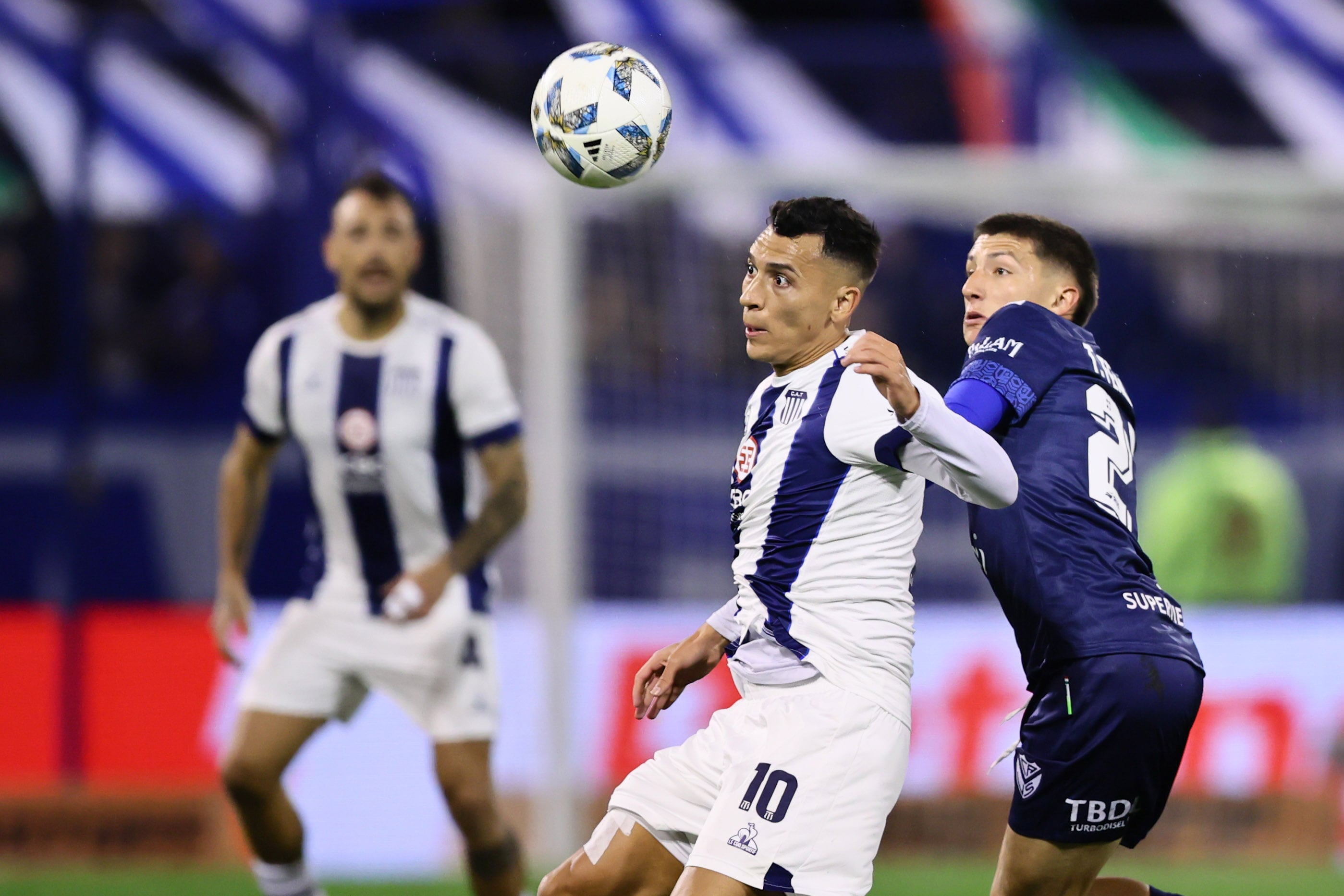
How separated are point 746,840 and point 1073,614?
0.95 metres

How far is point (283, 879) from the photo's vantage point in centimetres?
588

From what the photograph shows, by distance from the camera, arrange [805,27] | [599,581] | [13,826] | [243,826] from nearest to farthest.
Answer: [243,826] → [13,826] → [599,581] → [805,27]

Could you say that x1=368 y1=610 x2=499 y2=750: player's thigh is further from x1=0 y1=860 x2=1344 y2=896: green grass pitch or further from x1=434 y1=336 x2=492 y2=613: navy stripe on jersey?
x1=0 y1=860 x2=1344 y2=896: green grass pitch

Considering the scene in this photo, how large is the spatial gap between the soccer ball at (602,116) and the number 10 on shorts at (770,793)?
1714 mm

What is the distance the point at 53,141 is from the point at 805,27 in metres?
6.83

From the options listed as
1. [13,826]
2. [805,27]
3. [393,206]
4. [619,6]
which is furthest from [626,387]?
[805,27]

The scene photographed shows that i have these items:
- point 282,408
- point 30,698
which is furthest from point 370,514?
point 30,698

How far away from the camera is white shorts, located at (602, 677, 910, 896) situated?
3.82 metres

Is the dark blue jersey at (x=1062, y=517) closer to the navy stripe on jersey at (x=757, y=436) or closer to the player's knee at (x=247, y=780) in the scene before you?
the navy stripe on jersey at (x=757, y=436)

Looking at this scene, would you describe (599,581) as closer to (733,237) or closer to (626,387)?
(626,387)

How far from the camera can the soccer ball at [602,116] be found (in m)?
4.56

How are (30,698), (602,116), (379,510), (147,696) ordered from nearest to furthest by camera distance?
(602,116) < (379,510) < (147,696) < (30,698)

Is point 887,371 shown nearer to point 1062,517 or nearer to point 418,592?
point 1062,517

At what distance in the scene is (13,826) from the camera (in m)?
8.60
